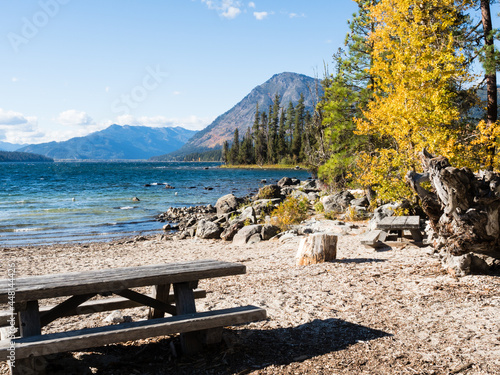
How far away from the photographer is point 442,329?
459 cm

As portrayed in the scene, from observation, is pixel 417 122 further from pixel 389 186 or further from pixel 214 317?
pixel 214 317

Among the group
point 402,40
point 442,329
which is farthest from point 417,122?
point 442,329

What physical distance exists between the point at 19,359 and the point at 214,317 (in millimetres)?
1698

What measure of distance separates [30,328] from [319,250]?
5.76 m

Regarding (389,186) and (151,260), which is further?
(151,260)

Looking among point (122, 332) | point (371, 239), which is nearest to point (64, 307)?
point (122, 332)

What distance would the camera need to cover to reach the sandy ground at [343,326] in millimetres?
3865

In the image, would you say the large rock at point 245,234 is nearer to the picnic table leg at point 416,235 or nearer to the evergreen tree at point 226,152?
the picnic table leg at point 416,235

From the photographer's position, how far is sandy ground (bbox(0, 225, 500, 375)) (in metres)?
Result: 3.87

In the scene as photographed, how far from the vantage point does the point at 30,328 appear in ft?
11.7

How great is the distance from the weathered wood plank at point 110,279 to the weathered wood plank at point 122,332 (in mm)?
348

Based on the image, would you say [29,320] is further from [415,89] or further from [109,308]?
[415,89]

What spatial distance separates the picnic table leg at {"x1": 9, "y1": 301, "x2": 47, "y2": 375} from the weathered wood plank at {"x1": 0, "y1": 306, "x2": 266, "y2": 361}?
0.18 m

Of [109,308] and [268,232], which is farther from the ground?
[109,308]
